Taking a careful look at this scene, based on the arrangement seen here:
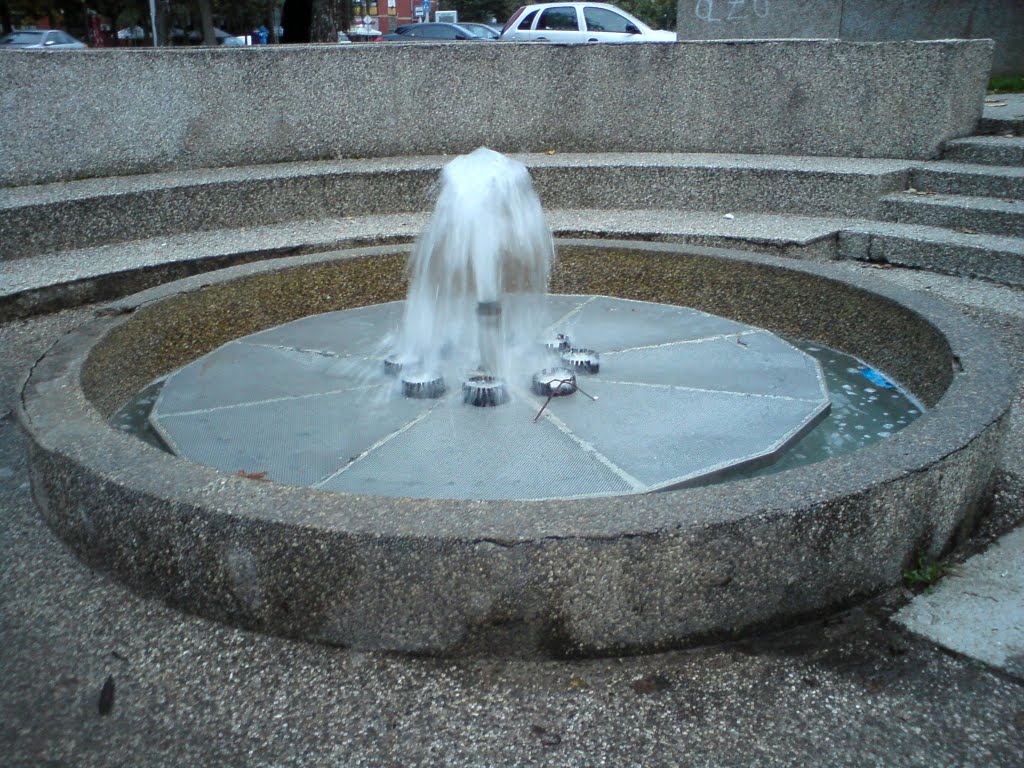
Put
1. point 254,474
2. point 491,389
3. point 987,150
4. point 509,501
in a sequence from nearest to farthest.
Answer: point 509,501 < point 254,474 < point 491,389 < point 987,150

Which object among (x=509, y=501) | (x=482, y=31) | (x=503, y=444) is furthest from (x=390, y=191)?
(x=482, y=31)

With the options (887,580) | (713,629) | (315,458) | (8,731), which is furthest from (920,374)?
(8,731)

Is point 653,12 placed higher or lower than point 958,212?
higher

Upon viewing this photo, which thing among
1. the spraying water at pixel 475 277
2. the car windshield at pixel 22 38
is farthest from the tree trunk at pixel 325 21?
the car windshield at pixel 22 38

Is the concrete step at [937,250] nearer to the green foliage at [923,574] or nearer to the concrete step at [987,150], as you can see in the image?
the concrete step at [987,150]

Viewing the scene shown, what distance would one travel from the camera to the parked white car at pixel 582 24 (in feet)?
55.0

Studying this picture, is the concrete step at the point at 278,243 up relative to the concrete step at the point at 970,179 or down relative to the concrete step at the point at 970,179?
down

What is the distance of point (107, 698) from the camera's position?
2.10 m

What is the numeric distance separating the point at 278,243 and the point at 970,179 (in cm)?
441

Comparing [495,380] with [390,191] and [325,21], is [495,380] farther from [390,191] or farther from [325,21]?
[325,21]

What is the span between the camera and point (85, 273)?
509 centimetres

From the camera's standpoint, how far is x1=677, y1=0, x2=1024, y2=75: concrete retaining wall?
10.5 meters

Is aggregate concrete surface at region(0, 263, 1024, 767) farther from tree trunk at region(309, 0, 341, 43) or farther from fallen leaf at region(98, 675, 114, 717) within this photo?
tree trunk at region(309, 0, 341, 43)

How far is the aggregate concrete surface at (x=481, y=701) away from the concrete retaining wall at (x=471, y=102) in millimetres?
5014
